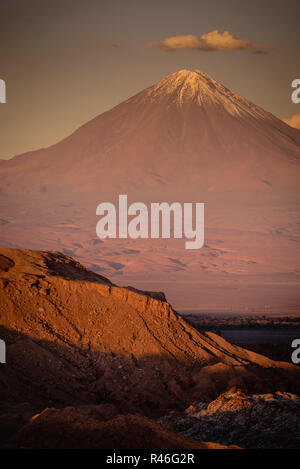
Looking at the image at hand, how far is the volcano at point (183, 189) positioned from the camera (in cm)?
6719

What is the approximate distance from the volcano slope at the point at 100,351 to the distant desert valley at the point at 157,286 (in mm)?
36

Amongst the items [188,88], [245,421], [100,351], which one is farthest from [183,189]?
[245,421]

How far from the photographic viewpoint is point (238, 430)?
42.2ft

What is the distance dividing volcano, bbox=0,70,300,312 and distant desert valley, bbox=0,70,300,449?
0.24 m

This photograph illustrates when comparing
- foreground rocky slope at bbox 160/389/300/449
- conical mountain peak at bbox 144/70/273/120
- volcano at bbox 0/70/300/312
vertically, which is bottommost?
foreground rocky slope at bbox 160/389/300/449

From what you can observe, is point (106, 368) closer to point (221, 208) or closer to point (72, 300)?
point (72, 300)

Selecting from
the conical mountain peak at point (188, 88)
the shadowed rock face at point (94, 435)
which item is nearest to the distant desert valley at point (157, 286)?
the shadowed rock face at point (94, 435)

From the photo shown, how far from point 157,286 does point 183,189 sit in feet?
85.3

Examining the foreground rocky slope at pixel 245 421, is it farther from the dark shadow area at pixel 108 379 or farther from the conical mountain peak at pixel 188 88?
the conical mountain peak at pixel 188 88

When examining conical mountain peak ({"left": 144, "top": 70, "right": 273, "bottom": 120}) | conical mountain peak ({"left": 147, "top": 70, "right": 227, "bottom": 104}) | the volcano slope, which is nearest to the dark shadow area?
the volcano slope

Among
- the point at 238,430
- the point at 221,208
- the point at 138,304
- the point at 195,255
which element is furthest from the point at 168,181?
the point at 238,430

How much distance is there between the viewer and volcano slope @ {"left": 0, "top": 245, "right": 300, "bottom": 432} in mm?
15344

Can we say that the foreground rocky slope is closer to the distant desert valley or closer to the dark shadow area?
the distant desert valley
